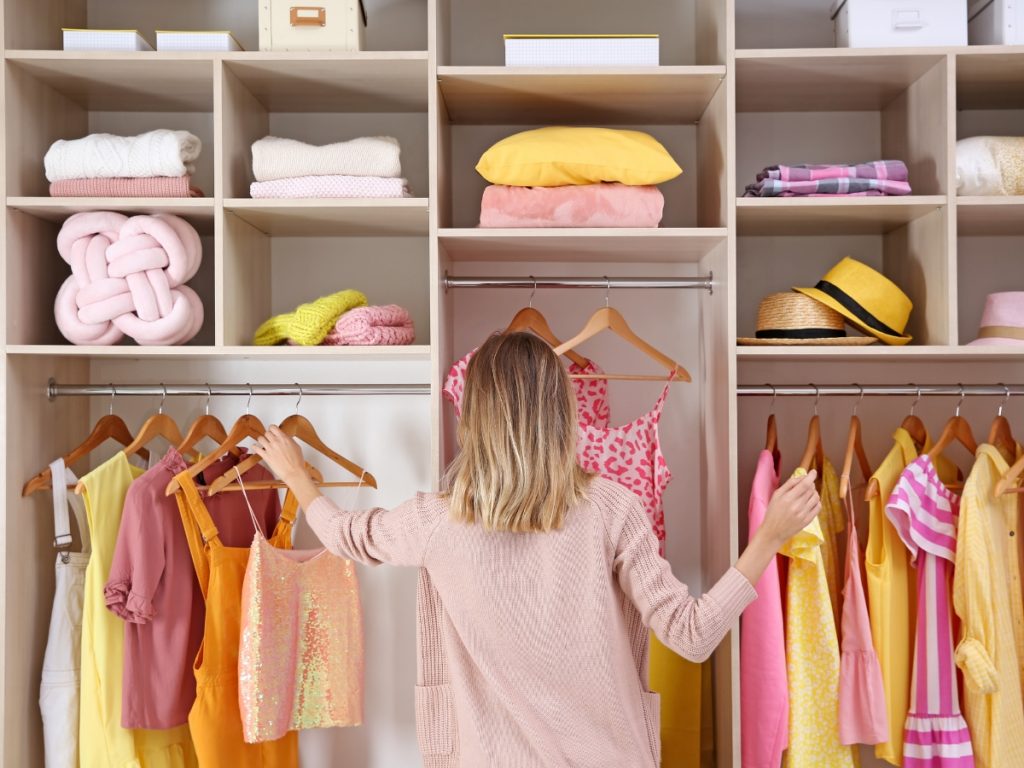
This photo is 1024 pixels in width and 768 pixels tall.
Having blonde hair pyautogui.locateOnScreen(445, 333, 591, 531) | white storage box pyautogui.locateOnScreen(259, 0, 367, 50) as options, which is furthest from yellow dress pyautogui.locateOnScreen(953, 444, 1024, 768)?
white storage box pyautogui.locateOnScreen(259, 0, 367, 50)

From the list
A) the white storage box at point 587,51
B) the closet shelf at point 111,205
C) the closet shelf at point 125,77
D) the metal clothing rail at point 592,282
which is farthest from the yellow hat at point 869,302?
the closet shelf at point 125,77

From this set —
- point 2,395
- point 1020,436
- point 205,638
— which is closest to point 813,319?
point 1020,436

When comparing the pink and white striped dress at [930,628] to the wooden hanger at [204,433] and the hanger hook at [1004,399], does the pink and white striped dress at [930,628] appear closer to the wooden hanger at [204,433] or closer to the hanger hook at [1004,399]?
the hanger hook at [1004,399]

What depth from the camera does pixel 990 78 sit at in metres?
2.22

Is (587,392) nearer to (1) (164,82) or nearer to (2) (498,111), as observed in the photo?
(2) (498,111)

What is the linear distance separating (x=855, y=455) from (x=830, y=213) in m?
0.67

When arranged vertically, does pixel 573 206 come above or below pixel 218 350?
above

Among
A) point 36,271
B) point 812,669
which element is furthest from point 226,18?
point 812,669

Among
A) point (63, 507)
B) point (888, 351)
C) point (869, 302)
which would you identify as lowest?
point (63, 507)

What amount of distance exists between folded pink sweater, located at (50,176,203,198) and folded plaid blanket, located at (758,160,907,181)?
1389 mm

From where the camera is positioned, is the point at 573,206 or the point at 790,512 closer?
the point at 790,512

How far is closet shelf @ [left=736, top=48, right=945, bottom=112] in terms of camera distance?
209 centimetres

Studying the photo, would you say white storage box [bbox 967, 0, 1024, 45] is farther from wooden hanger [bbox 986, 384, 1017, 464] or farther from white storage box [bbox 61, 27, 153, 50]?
white storage box [bbox 61, 27, 153, 50]

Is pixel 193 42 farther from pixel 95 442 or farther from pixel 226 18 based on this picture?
pixel 95 442
